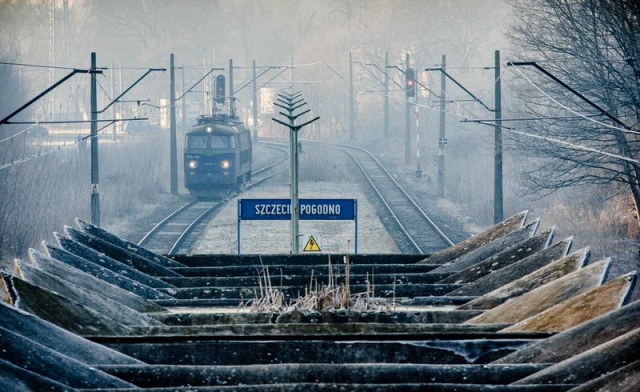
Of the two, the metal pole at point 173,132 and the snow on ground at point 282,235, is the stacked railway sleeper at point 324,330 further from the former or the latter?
the metal pole at point 173,132

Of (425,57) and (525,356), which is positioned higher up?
(425,57)

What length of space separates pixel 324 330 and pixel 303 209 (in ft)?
35.2

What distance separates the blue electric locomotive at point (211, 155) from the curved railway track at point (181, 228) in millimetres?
720

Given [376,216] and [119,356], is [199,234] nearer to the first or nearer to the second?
[376,216]

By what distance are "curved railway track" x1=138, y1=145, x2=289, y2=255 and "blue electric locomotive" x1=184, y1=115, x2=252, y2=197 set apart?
28.4 inches

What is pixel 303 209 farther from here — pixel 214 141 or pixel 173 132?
pixel 173 132

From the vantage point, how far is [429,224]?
29.7 m

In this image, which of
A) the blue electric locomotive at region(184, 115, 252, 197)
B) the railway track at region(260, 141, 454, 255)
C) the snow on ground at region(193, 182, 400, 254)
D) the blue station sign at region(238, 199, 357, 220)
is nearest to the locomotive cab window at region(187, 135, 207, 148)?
the blue electric locomotive at region(184, 115, 252, 197)

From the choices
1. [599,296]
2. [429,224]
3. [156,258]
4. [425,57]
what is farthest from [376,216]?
[425,57]

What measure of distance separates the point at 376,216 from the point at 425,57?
39615mm

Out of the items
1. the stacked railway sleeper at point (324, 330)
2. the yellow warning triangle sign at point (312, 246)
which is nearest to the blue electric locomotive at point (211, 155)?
the yellow warning triangle sign at point (312, 246)

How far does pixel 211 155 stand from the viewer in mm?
35781

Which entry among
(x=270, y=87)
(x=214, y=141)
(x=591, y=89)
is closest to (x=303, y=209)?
(x=591, y=89)

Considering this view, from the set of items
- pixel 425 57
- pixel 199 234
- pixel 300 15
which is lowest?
pixel 199 234
